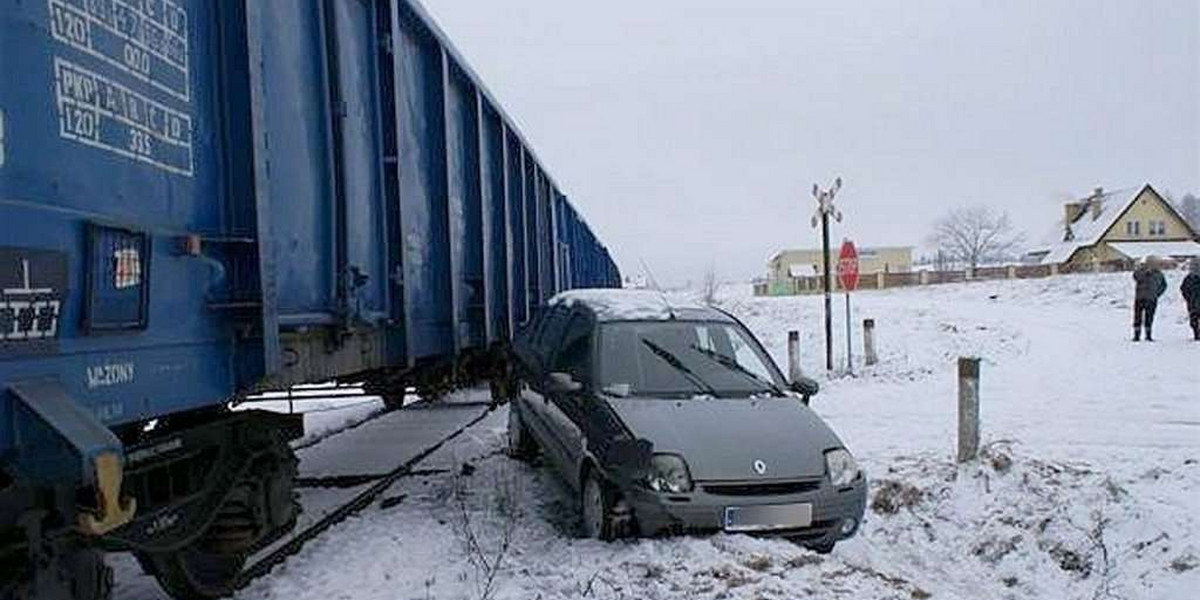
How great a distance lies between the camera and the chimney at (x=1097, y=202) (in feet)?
237

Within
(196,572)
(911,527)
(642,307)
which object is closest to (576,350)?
(642,307)

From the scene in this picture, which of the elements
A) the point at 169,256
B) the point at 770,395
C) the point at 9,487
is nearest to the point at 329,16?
the point at 169,256

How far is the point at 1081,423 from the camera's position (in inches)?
393

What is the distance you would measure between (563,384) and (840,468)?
206cm

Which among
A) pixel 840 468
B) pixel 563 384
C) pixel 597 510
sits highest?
pixel 563 384

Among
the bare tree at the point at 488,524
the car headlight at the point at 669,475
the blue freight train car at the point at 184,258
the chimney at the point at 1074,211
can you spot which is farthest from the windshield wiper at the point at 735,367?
the chimney at the point at 1074,211

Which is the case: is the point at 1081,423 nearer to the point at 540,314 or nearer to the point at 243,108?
the point at 540,314

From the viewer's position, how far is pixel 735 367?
23.6ft

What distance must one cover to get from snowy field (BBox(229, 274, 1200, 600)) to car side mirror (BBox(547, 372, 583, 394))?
941 mm

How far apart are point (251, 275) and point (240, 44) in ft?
3.28

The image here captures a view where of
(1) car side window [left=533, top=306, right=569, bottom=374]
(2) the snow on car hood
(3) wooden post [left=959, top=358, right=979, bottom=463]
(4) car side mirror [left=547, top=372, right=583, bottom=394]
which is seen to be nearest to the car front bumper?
(2) the snow on car hood

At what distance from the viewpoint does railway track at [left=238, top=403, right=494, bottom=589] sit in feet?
18.2

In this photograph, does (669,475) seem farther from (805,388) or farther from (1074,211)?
(1074,211)

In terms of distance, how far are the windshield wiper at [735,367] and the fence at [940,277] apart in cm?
3903
